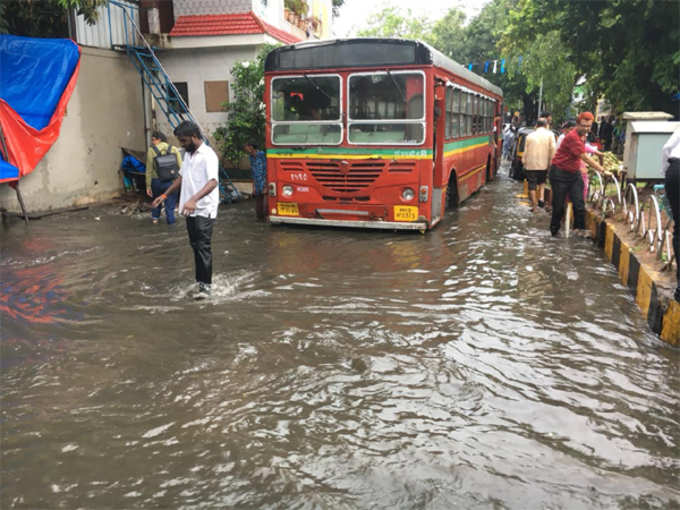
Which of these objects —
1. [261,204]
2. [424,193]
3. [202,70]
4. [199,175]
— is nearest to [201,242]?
[199,175]

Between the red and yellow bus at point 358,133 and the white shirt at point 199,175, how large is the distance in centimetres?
373

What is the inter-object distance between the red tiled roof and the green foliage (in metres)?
0.61

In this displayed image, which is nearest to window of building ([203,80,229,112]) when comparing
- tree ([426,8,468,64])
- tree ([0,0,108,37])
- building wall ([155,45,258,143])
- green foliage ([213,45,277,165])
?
building wall ([155,45,258,143])

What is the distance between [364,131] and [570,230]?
3.73 m

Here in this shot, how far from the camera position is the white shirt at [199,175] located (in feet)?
20.6

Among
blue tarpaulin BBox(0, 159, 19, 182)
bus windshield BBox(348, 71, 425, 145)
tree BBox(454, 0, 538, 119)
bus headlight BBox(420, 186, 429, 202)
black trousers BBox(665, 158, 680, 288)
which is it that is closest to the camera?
black trousers BBox(665, 158, 680, 288)

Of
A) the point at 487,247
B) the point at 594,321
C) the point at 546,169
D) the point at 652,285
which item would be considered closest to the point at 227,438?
the point at 594,321

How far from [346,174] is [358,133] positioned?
67 centimetres

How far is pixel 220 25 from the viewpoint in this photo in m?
15.3

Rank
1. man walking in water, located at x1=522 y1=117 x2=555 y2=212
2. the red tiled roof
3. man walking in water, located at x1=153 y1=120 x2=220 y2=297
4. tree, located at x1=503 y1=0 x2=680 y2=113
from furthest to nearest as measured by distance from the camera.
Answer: the red tiled roof → tree, located at x1=503 y1=0 x2=680 y2=113 → man walking in water, located at x1=522 y1=117 x2=555 y2=212 → man walking in water, located at x1=153 y1=120 x2=220 y2=297

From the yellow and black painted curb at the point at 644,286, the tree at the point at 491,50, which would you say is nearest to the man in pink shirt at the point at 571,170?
the yellow and black painted curb at the point at 644,286

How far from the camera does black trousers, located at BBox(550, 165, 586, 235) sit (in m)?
9.09

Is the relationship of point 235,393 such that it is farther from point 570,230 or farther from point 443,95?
point 570,230

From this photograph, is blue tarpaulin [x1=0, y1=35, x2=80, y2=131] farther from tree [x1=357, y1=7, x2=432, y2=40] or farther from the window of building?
tree [x1=357, y1=7, x2=432, y2=40]
